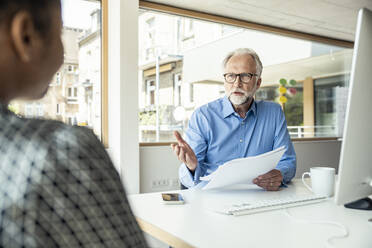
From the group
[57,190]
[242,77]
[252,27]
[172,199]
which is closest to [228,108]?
[242,77]

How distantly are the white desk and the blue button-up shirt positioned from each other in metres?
0.70

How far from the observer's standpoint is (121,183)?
1.36 ft

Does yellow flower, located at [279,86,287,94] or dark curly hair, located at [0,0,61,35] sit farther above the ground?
yellow flower, located at [279,86,287,94]

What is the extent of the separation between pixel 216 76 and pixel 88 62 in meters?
1.46

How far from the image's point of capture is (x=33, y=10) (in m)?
0.37

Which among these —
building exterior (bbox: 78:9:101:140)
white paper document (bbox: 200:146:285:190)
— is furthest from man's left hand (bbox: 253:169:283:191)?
building exterior (bbox: 78:9:101:140)

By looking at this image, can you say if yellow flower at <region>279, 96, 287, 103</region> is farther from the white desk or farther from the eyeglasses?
the white desk

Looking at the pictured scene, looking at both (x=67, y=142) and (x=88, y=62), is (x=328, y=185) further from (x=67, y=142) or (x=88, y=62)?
(x=88, y=62)

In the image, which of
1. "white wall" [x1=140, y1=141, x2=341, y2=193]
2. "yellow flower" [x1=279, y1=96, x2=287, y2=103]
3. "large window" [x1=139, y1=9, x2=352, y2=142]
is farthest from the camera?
"yellow flower" [x1=279, y1=96, x2=287, y2=103]

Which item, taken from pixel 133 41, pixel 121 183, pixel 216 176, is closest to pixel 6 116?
pixel 121 183

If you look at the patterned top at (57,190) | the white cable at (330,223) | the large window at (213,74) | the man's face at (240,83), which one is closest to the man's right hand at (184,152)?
the white cable at (330,223)

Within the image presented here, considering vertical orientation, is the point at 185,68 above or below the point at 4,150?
above

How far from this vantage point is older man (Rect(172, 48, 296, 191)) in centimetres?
206

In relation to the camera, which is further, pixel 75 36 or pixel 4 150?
pixel 75 36
